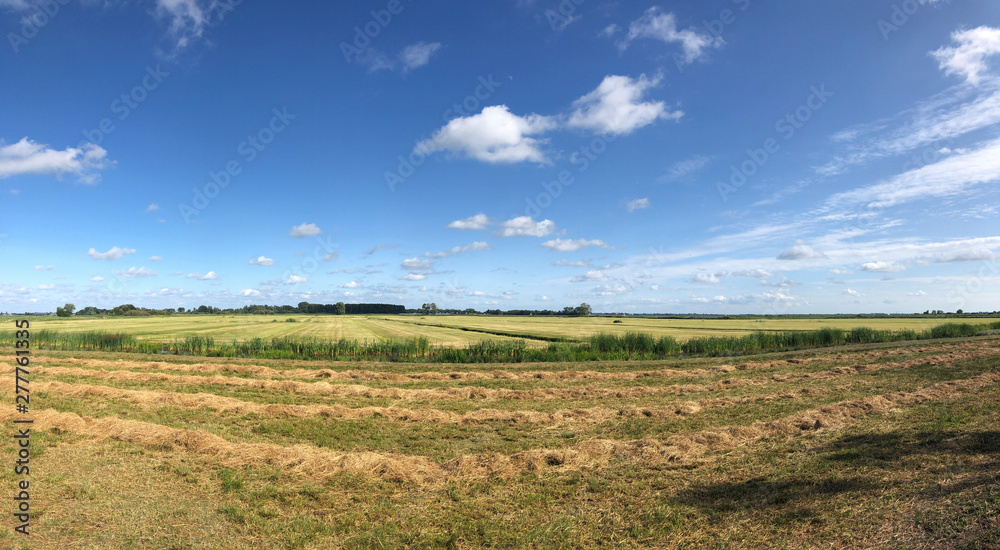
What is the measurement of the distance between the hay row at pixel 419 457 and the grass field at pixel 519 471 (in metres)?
0.05

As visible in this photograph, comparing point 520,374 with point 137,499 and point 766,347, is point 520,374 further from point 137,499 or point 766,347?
point 766,347

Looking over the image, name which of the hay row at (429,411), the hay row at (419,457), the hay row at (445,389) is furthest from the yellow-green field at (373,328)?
the hay row at (419,457)

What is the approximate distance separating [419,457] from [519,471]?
220 centimetres

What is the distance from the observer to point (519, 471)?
8211 millimetres

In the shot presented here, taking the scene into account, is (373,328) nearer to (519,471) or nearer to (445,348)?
(445,348)

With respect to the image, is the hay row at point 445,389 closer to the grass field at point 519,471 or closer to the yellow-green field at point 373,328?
the grass field at point 519,471

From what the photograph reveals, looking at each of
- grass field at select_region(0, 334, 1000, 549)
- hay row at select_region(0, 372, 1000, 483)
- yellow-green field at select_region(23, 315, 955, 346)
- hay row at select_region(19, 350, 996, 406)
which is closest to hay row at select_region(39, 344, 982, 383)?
hay row at select_region(19, 350, 996, 406)

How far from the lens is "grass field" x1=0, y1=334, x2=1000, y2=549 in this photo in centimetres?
604

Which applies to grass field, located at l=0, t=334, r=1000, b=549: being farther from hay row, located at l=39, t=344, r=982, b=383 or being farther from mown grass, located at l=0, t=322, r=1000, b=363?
mown grass, located at l=0, t=322, r=1000, b=363

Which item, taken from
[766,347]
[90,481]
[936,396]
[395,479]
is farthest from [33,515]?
[766,347]

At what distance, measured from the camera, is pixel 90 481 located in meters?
7.62

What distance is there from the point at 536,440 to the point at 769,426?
5.85 meters

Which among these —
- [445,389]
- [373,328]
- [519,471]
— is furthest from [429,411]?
[373,328]

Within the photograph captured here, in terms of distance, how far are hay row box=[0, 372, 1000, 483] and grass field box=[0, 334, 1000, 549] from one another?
48 mm
